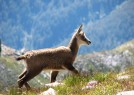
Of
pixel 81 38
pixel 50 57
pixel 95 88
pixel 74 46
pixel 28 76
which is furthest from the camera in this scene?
pixel 81 38

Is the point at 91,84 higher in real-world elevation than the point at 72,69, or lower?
lower

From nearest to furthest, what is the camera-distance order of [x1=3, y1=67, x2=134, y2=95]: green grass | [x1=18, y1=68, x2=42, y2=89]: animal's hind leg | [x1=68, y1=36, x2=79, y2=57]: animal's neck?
[x1=3, y1=67, x2=134, y2=95]: green grass < [x1=18, y1=68, x2=42, y2=89]: animal's hind leg < [x1=68, y1=36, x2=79, y2=57]: animal's neck

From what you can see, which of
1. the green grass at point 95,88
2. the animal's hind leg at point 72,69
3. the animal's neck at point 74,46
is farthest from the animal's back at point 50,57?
the green grass at point 95,88

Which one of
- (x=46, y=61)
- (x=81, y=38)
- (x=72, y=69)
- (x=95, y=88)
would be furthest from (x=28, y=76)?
(x=95, y=88)

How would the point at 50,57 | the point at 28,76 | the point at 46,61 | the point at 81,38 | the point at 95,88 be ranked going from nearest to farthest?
the point at 95,88
the point at 28,76
the point at 46,61
the point at 50,57
the point at 81,38

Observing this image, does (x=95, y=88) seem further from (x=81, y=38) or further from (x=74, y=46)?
(x=81, y=38)

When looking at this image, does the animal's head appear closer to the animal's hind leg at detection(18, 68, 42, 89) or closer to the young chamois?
the young chamois

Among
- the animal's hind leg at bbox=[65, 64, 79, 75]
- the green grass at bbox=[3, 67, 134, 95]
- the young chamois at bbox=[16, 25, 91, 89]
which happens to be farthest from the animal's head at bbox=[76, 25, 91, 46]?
the green grass at bbox=[3, 67, 134, 95]

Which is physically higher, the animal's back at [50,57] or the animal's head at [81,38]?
the animal's head at [81,38]

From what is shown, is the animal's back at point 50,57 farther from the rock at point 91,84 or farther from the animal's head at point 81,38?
the rock at point 91,84

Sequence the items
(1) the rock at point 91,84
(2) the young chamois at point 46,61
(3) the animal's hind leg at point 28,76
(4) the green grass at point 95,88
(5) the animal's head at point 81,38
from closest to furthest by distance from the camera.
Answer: (4) the green grass at point 95,88 < (1) the rock at point 91,84 < (3) the animal's hind leg at point 28,76 < (2) the young chamois at point 46,61 < (5) the animal's head at point 81,38

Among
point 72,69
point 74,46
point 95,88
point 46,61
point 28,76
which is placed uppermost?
point 74,46

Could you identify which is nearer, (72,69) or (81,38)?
(72,69)

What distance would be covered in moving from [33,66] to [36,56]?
2.16 feet
